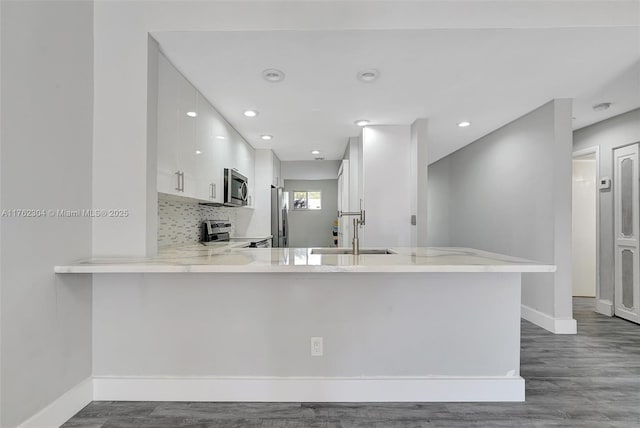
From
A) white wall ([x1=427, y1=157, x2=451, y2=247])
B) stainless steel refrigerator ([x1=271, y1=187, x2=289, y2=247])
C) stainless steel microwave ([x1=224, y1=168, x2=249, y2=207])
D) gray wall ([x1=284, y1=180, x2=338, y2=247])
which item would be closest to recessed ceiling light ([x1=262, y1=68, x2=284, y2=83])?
stainless steel microwave ([x1=224, y1=168, x2=249, y2=207])

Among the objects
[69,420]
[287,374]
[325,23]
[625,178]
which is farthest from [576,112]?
[69,420]

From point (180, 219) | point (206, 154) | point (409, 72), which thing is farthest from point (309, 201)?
point (409, 72)

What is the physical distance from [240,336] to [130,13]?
203cm

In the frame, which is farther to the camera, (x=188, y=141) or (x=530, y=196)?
(x=530, y=196)

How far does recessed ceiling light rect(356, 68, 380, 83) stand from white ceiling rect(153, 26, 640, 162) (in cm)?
4

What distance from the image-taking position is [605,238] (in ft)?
12.1

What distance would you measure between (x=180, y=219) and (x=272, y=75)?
5.41ft

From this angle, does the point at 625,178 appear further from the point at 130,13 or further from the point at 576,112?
the point at 130,13

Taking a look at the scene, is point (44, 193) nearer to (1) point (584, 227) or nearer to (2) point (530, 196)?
(2) point (530, 196)

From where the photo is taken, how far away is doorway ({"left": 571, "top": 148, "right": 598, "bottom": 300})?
4.57 metres

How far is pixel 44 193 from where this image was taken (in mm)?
1533

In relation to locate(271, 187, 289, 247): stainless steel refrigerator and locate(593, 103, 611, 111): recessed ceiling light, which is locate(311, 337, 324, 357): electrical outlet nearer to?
locate(271, 187, 289, 247): stainless steel refrigerator

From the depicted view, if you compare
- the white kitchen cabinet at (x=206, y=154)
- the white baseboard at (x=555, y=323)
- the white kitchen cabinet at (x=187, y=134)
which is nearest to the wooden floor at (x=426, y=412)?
the white baseboard at (x=555, y=323)

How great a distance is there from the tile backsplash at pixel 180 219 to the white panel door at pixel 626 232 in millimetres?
4572
